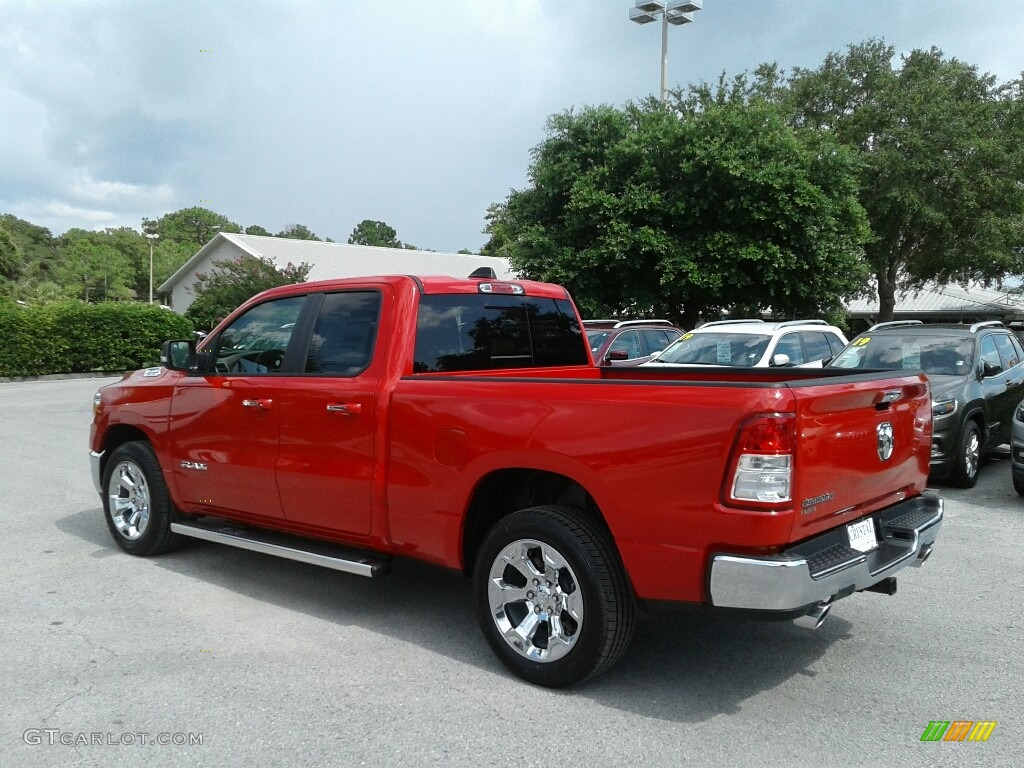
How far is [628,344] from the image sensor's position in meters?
15.2

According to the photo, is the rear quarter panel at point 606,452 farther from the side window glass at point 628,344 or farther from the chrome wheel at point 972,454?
the side window glass at point 628,344

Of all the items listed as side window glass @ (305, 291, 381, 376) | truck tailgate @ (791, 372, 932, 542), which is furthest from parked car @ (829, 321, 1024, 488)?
side window glass @ (305, 291, 381, 376)

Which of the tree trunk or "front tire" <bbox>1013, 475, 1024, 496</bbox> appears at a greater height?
the tree trunk

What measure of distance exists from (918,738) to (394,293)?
334 cm

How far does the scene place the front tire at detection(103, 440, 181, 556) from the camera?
5.85 metres

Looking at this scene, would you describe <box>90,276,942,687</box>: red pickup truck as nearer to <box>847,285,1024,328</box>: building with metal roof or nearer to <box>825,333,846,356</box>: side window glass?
<box>825,333,846,356</box>: side window glass

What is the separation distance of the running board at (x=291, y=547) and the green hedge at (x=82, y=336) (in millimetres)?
24585

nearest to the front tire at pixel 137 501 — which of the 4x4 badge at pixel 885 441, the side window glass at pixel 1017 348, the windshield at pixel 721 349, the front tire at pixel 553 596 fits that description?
A: the front tire at pixel 553 596

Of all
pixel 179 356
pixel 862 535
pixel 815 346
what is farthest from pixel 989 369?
pixel 179 356

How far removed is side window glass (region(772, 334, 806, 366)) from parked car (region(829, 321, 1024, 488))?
1.36 m

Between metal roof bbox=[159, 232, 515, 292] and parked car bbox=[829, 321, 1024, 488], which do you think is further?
metal roof bbox=[159, 232, 515, 292]

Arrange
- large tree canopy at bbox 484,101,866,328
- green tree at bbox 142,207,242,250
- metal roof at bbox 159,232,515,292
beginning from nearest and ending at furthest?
large tree canopy at bbox 484,101,866,328, metal roof at bbox 159,232,515,292, green tree at bbox 142,207,242,250

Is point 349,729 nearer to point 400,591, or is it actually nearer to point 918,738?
point 400,591

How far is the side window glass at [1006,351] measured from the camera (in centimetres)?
1007
